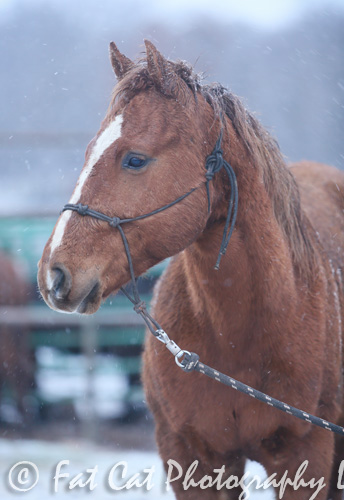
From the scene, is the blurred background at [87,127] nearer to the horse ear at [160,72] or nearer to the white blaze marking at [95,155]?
the horse ear at [160,72]

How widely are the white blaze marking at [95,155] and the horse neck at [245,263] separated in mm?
469

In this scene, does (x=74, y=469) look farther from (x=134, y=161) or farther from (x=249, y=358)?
(x=134, y=161)

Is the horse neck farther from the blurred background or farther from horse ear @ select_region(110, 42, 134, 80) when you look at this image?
the blurred background

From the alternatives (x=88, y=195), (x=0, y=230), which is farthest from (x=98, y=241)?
(x=0, y=230)

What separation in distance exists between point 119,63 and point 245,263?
98cm

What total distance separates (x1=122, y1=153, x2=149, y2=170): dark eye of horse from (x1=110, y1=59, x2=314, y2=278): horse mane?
0.80 feet

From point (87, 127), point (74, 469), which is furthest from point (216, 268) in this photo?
point (87, 127)

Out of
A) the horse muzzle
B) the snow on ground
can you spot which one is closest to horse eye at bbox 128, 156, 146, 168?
the horse muzzle

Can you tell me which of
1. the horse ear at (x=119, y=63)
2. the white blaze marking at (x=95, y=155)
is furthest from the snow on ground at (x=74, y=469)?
the horse ear at (x=119, y=63)

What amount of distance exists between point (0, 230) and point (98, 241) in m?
4.57

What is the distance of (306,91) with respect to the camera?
1959cm

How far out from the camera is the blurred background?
6.32 meters

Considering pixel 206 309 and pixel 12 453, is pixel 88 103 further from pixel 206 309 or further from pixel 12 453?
pixel 206 309

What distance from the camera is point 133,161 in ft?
7.66
